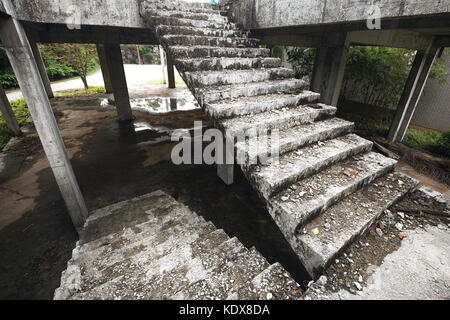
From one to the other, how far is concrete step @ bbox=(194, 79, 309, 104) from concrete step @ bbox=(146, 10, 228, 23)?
1942 millimetres

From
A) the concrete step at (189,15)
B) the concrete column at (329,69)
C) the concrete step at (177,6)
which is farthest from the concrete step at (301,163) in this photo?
the concrete column at (329,69)

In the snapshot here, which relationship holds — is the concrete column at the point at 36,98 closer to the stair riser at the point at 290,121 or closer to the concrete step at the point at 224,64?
the concrete step at the point at 224,64

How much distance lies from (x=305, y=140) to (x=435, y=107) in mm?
11564

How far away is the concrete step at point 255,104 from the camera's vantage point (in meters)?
2.70

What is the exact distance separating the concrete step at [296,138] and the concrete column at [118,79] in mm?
8766

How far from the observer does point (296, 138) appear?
2.68 meters

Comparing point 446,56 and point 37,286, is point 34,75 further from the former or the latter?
point 446,56

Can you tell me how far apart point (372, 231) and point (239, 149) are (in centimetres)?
165

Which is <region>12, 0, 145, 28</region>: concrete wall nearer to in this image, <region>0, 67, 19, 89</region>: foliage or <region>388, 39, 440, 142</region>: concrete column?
<region>388, 39, 440, 142</region>: concrete column

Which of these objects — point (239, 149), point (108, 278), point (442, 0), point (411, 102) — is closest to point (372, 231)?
point (239, 149)

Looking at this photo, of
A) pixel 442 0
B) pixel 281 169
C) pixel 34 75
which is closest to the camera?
pixel 442 0

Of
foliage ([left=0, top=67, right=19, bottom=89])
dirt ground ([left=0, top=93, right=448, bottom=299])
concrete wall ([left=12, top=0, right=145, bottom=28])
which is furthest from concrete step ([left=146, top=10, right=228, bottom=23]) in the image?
foliage ([left=0, top=67, right=19, bottom=89])

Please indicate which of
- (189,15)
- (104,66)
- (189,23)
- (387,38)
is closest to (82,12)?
(189,23)

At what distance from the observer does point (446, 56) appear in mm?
9039
